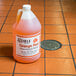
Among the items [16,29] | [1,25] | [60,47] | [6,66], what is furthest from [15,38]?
[1,25]

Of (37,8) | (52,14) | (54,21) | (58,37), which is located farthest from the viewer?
(37,8)

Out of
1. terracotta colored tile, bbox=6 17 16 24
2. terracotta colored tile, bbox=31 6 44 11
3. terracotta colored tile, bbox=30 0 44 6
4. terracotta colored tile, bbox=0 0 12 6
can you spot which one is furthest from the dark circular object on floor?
terracotta colored tile, bbox=0 0 12 6

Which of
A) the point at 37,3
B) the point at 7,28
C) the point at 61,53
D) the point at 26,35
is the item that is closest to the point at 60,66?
the point at 61,53

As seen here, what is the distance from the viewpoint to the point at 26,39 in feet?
3.71

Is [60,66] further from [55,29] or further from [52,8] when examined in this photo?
[52,8]

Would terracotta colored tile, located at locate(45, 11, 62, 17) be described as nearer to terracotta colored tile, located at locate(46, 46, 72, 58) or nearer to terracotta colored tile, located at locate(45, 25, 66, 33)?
terracotta colored tile, located at locate(45, 25, 66, 33)

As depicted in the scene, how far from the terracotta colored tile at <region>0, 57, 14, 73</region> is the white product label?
107 millimetres

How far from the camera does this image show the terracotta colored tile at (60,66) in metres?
1.16

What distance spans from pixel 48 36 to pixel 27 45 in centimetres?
52

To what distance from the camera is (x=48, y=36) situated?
1.63 m

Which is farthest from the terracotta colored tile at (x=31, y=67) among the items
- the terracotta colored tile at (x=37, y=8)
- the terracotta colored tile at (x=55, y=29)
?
the terracotta colored tile at (x=37, y=8)

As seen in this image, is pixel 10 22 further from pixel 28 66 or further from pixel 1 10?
pixel 28 66

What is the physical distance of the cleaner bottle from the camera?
1.13 metres

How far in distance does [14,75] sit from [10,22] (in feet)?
3.04
